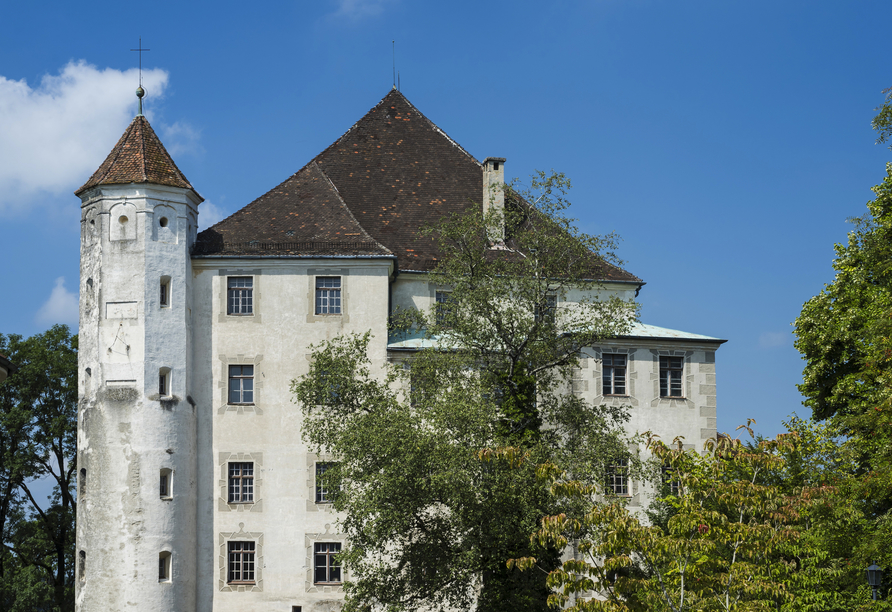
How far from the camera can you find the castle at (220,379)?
36.1 metres

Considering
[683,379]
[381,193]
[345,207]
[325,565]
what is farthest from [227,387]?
[683,379]

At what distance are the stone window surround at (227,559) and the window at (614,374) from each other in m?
12.2

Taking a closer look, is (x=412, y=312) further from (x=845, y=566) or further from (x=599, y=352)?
(x=845, y=566)

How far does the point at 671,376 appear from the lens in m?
38.5

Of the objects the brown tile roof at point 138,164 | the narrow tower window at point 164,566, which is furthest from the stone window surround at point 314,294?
the narrow tower window at point 164,566

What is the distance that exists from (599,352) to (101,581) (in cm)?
1737

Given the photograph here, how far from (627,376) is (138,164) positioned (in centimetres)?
1781

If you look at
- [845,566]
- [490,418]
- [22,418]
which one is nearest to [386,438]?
[490,418]

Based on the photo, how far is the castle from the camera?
36.1m

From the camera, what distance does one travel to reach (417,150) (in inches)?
1756

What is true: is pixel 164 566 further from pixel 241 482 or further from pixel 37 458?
pixel 37 458

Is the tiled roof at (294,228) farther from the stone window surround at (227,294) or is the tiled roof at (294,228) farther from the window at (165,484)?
the window at (165,484)

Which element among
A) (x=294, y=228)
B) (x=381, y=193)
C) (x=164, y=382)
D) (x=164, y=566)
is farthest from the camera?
(x=381, y=193)

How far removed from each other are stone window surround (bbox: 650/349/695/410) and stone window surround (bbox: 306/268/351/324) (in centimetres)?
1029
